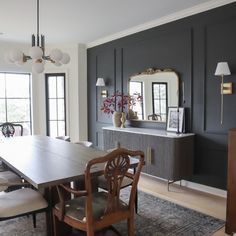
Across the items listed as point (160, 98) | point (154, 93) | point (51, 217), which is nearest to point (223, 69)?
point (160, 98)

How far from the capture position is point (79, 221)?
6.64 feet

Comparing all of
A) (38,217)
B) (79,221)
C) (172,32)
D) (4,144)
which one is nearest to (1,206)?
(79,221)

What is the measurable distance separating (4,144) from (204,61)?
2990 mm

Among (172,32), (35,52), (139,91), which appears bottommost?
(139,91)

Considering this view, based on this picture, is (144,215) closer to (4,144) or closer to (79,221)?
(79,221)

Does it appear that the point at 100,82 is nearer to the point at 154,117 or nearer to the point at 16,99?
the point at 154,117

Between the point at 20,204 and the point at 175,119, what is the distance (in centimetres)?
264

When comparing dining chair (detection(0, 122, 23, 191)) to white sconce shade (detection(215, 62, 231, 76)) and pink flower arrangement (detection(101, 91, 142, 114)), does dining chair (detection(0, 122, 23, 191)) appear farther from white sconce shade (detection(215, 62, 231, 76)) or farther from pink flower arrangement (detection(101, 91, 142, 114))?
white sconce shade (detection(215, 62, 231, 76))

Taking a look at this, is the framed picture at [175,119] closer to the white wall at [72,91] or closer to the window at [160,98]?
the window at [160,98]

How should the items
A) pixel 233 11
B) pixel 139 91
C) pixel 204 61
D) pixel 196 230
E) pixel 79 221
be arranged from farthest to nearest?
1. pixel 139 91
2. pixel 204 61
3. pixel 233 11
4. pixel 196 230
5. pixel 79 221

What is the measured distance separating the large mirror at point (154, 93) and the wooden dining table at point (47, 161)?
1.74 meters

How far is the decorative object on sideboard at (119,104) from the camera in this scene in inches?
194

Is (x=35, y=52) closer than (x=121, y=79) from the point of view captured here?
Yes

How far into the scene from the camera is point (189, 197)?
142 inches
